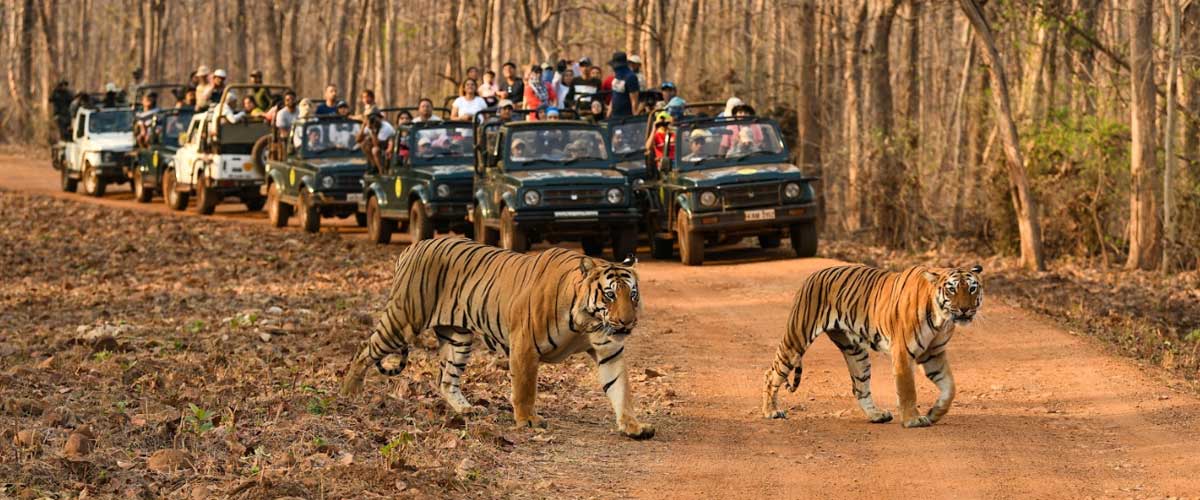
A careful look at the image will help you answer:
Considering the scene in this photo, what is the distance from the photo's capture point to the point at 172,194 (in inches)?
1172

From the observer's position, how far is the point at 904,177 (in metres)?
25.2

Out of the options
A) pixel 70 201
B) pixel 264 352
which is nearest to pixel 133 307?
pixel 264 352

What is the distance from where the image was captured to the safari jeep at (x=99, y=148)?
32688mm

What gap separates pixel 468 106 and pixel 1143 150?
908 cm

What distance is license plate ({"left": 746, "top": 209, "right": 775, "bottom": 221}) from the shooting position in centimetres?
1941

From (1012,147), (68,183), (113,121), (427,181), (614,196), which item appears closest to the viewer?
(614,196)

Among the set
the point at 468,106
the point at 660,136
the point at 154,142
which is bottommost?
the point at 660,136

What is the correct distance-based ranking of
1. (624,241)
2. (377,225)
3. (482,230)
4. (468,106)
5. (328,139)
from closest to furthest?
(624,241)
(482,230)
(377,225)
(468,106)
(328,139)

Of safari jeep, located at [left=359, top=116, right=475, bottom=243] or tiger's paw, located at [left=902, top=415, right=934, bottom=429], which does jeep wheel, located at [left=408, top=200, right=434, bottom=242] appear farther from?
tiger's paw, located at [left=902, top=415, right=934, bottom=429]

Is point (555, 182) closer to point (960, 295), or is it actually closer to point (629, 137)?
point (629, 137)

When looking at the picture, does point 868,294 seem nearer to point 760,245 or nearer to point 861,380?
point 861,380

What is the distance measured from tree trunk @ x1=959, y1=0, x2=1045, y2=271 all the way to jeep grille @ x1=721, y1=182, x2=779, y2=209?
3579mm

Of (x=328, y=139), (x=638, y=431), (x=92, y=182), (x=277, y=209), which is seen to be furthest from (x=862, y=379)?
(x=92, y=182)

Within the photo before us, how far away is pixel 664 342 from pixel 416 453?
5.34 metres
